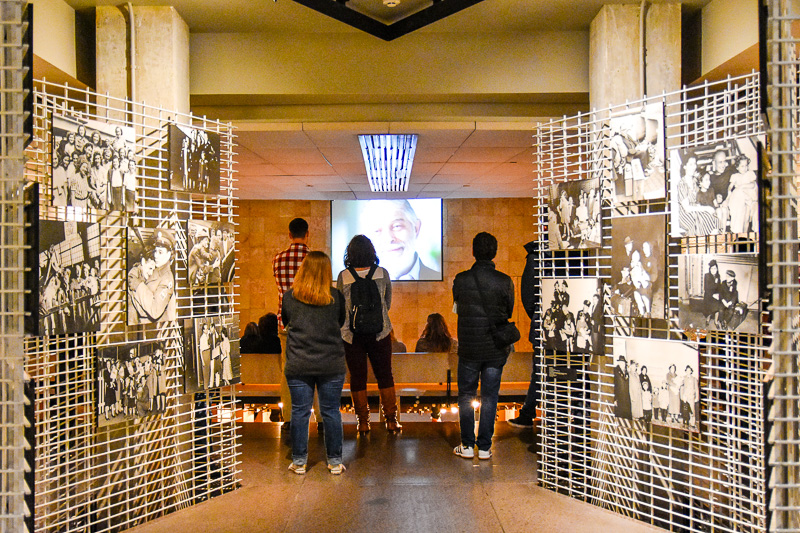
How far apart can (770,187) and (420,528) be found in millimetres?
2533

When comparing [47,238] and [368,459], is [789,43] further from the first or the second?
[368,459]

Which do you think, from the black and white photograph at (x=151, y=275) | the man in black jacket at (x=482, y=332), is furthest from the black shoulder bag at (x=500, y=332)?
the black and white photograph at (x=151, y=275)

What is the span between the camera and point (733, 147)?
108 inches

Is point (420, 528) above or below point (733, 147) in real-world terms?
below

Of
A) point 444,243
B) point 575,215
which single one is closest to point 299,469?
point 575,215

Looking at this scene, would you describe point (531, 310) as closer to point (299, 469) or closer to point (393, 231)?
Result: point (299, 469)

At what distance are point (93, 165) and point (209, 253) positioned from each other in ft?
2.79

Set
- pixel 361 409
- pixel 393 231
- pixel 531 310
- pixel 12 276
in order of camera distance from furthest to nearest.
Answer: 1. pixel 393 231
2. pixel 361 409
3. pixel 531 310
4. pixel 12 276

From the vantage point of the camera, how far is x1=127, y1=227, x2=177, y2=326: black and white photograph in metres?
3.27

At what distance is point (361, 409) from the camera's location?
16.4 feet

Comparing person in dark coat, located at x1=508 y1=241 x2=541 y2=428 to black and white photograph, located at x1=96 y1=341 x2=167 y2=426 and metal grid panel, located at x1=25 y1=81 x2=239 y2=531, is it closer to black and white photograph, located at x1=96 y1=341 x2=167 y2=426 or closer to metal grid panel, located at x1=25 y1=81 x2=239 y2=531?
metal grid panel, located at x1=25 y1=81 x2=239 y2=531

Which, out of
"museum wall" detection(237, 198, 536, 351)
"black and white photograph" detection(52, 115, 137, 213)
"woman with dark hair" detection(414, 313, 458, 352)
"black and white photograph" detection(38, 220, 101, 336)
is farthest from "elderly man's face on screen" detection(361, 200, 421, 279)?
"black and white photograph" detection(38, 220, 101, 336)

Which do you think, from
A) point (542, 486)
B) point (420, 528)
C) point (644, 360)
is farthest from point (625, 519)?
point (420, 528)

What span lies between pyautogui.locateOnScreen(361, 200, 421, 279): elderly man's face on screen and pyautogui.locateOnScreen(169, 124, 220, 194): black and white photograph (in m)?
7.16
